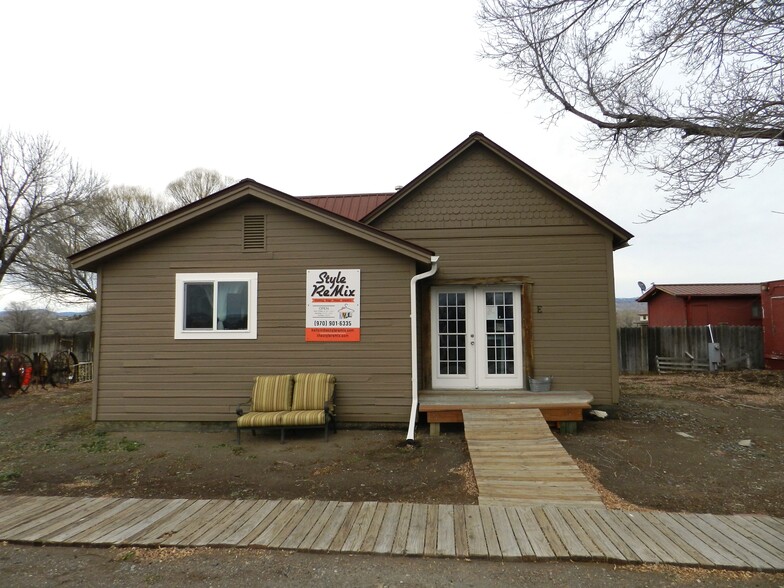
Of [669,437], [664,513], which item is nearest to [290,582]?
[664,513]

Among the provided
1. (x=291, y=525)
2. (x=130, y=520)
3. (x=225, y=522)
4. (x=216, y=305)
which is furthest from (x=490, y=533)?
(x=216, y=305)

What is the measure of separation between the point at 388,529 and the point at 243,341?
4.77 m

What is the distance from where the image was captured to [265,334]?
7.76 metres

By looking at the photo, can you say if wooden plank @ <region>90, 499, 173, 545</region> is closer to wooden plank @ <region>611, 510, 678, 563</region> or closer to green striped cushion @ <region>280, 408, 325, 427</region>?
green striped cushion @ <region>280, 408, 325, 427</region>

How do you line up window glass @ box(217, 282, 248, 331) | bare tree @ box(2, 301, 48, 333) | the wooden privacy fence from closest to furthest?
window glass @ box(217, 282, 248, 331)
the wooden privacy fence
bare tree @ box(2, 301, 48, 333)

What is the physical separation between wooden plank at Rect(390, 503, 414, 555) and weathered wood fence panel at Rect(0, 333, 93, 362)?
1890cm

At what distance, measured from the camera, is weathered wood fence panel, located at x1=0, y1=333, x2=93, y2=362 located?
1819cm

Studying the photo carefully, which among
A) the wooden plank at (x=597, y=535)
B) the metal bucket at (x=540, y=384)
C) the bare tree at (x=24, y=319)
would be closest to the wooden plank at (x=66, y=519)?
the wooden plank at (x=597, y=535)

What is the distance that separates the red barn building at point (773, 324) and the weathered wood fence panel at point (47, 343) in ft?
86.2

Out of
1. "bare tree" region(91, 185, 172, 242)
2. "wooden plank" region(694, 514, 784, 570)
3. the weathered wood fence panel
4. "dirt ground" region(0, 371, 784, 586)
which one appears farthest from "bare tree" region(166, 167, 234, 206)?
"wooden plank" region(694, 514, 784, 570)

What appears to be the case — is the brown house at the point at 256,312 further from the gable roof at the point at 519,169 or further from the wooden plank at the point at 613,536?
the wooden plank at the point at 613,536

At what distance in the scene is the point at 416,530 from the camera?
3930mm

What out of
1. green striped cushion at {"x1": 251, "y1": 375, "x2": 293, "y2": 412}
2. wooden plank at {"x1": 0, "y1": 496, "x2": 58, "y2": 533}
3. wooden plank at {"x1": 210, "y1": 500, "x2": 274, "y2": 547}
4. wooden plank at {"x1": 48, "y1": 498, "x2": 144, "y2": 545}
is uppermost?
green striped cushion at {"x1": 251, "y1": 375, "x2": 293, "y2": 412}

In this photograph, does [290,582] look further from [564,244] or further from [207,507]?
[564,244]
